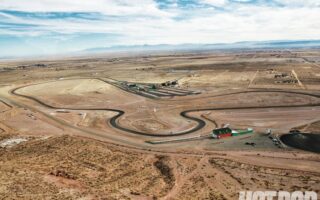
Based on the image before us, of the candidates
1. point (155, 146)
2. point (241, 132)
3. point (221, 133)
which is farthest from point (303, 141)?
point (155, 146)

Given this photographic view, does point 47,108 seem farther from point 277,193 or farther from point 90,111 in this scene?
point 277,193

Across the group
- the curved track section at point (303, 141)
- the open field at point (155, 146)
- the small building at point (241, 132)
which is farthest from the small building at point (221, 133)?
the curved track section at point (303, 141)

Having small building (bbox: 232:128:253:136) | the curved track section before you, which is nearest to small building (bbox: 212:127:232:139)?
small building (bbox: 232:128:253:136)

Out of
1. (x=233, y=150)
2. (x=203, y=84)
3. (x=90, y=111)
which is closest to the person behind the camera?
(x=233, y=150)

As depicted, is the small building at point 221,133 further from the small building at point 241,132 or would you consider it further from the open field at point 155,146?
the small building at point 241,132

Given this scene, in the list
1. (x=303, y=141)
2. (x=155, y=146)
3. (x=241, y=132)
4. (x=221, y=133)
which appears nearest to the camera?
(x=303, y=141)

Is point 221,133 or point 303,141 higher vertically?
point 221,133

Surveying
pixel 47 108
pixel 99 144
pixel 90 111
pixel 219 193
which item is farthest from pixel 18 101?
pixel 219 193

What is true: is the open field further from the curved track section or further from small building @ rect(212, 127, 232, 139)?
small building @ rect(212, 127, 232, 139)

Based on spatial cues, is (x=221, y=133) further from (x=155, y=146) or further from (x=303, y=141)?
(x=303, y=141)

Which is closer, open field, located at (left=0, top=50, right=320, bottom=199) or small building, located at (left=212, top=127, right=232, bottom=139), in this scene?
open field, located at (left=0, top=50, right=320, bottom=199)

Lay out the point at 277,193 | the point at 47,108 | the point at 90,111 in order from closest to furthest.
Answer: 1. the point at 277,193
2. the point at 90,111
3. the point at 47,108
